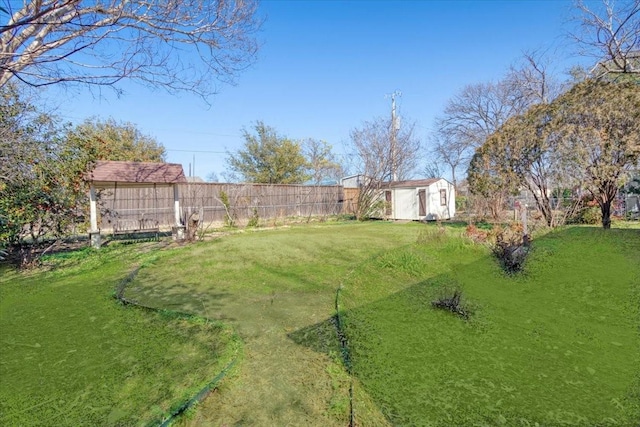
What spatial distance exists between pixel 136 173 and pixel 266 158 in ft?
40.3

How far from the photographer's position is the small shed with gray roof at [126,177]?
788cm

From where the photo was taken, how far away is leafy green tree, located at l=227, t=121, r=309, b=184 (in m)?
20.6

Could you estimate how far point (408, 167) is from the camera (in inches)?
685

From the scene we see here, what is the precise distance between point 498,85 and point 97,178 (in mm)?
21706

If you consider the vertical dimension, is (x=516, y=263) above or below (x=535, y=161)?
below

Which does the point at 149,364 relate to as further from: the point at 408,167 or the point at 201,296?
the point at 408,167

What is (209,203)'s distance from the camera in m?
13.2

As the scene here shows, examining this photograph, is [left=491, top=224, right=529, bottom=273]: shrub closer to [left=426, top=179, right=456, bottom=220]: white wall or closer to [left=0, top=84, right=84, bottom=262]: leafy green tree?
[left=0, top=84, right=84, bottom=262]: leafy green tree

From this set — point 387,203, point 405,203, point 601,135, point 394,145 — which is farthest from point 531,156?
point 394,145

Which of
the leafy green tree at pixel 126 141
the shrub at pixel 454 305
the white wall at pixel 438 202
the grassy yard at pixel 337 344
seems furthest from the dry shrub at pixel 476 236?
the leafy green tree at pixel 126 141

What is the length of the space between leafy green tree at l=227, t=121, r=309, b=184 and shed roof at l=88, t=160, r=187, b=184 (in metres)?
11.3

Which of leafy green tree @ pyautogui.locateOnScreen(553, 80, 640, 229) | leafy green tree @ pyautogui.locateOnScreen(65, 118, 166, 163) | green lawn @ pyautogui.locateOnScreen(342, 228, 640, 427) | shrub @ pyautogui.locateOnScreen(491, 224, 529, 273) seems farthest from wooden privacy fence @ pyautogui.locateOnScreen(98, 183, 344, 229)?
leafy green tree @ pyautogui.locateOnScreen(553, 80, 640, 229)

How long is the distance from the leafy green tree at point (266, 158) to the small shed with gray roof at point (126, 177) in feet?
37.1

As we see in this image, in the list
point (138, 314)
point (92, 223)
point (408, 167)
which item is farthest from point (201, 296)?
point (408, 167)
